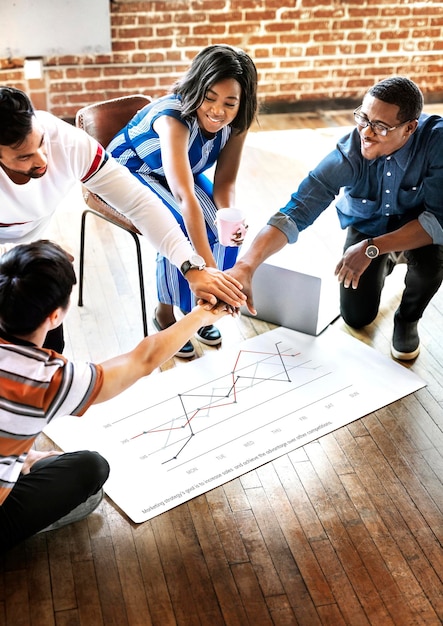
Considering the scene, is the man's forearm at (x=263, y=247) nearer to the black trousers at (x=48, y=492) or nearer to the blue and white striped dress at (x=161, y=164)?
the blue and white striped dress at (x=161, y=164)

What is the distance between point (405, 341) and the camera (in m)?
2.85

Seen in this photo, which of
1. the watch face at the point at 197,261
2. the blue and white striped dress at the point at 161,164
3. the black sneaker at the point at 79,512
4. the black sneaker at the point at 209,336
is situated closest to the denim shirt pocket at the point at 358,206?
the blue and white striped dress at the point at 161,164

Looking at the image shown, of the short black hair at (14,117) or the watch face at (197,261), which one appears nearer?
the short black hair at (14,117)

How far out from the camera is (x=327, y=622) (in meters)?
1.89

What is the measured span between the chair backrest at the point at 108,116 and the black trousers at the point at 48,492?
1316mm

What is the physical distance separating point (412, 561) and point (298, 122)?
3.58 metres

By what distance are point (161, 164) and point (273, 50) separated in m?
2.59

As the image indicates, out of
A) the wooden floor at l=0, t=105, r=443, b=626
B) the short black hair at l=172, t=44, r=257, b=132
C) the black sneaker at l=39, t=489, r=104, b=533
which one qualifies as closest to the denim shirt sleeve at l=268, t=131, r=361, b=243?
the short black hair at l=172, t=44, r=257, b=132

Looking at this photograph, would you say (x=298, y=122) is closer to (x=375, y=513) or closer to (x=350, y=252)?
(x=350, y=252)

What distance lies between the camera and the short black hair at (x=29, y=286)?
166cm

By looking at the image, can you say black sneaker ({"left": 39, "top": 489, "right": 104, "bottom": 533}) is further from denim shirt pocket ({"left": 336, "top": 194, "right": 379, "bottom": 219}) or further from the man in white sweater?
denim shirt pocket ({"left": 336, "top": 194, "right": 379, "bottom": 219})

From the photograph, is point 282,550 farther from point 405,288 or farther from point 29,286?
point 405,288

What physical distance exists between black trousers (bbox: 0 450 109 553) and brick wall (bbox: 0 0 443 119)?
3.27m

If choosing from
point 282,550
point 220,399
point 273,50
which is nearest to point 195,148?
point 220,399
